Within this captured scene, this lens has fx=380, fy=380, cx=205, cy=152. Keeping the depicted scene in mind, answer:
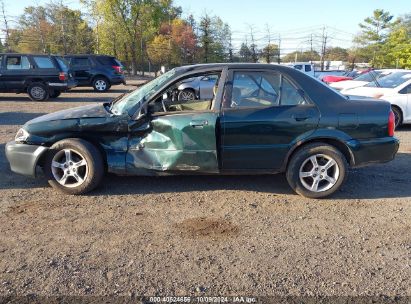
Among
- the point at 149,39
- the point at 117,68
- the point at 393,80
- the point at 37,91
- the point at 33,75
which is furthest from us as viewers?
the point at 149,39

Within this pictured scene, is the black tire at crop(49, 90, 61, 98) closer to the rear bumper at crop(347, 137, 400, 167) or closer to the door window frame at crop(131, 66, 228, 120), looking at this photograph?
the door window frame at crop(131, 66, 228, 120)

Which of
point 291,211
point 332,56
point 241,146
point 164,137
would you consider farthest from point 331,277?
point 332,56

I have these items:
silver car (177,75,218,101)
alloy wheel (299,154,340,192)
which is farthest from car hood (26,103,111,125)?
alloy wheel (299,154,340,192)

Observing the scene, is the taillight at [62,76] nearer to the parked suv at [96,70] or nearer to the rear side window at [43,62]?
the rear side window at [43,62]

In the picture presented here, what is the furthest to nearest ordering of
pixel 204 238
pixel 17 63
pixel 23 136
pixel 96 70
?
pixel 96 70 → pixel 17 63 → pixel 23 136 → pixel 204 238

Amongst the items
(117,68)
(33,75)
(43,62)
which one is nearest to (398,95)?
(43,62)

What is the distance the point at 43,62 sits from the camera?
14375 millimetres

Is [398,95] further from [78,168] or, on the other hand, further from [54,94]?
[54,94]

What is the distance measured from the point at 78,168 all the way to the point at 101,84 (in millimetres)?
15178

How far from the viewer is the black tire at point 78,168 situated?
4570 millimetres

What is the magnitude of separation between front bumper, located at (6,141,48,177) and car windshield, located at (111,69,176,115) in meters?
1.04

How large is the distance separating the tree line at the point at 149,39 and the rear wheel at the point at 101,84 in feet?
75.7

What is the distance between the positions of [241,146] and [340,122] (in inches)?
48.5

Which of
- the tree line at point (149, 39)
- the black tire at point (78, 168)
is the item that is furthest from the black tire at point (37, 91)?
the tree line at point (149, 39)
